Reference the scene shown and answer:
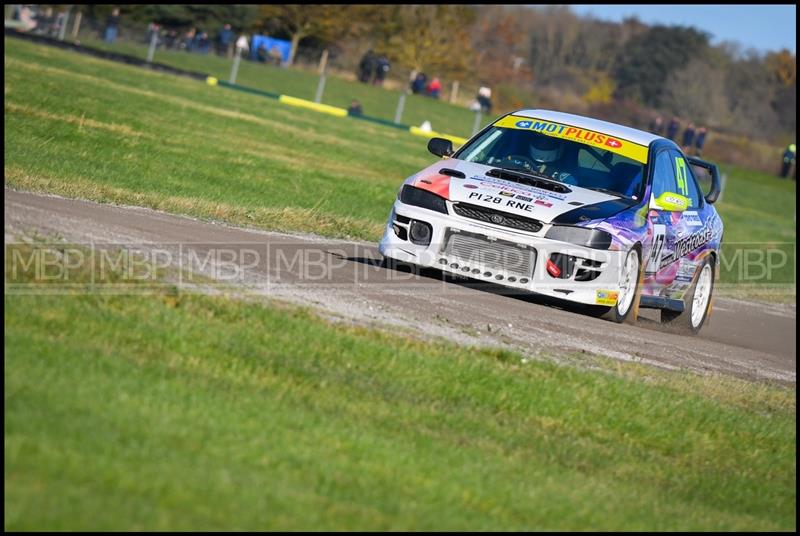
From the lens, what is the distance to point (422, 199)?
33.6ft

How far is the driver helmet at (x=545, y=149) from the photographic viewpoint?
444 inches

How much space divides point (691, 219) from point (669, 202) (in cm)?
87

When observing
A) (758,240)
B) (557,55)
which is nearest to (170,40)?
(758,240)

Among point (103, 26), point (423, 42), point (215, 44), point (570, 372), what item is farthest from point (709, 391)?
point (423, 42)

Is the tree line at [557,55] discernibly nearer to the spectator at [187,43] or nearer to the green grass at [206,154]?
the spectator at [187,43]

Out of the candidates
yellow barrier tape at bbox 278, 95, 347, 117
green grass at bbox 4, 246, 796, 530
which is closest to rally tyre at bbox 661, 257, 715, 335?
green grass at bbox 4, 246, 796, 530

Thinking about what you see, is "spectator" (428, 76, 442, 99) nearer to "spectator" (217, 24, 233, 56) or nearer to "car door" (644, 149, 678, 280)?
"spectator" (217, 24, 233, 56)

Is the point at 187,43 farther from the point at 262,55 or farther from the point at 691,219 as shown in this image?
the point at 691,219

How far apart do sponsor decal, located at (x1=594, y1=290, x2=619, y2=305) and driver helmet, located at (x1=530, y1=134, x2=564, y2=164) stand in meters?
1.55

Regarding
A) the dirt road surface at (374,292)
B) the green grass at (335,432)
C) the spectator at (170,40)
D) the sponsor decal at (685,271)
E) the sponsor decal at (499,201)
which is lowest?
the green grass at (335,432)

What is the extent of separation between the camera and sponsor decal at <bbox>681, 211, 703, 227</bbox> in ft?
38.1

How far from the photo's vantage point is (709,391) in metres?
8.60

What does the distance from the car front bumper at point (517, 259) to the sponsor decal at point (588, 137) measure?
5.44 feet

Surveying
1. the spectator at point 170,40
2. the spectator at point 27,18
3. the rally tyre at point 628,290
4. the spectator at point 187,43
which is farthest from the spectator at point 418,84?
the rally tyre at point 628,290
